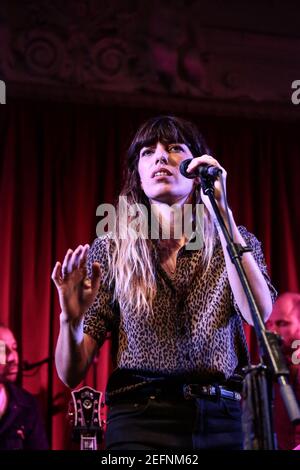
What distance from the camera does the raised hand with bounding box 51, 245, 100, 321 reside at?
1490mm

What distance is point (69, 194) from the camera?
402 centimetres

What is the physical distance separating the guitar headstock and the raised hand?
1903 millimetres

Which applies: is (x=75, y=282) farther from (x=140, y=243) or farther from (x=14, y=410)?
(x=14, y=410)

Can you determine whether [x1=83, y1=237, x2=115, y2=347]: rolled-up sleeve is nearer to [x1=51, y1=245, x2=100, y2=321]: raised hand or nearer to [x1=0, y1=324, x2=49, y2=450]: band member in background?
[x1=51, y1=245, x2=100, y2=321]: raised hand

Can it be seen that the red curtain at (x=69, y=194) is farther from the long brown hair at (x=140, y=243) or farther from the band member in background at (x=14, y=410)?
the long brown hair at (x=140, y=243)

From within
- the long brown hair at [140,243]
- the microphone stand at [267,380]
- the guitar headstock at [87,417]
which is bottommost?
the guitar headstock at [87,417]

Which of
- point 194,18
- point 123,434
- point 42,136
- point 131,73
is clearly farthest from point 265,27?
point 123,434

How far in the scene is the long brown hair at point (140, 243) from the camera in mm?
1853

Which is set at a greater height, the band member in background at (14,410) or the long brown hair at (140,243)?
the long brown hair at (140,243)

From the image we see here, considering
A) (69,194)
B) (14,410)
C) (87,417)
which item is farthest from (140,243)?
(69,194)

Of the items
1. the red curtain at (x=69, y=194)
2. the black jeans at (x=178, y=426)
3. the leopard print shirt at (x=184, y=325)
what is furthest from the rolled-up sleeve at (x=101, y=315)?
the red curtain at (x=69, y=194)

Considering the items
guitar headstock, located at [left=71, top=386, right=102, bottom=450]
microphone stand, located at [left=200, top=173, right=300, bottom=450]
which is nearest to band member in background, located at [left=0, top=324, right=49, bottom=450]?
guitar headstock, located at [left=71, top=386, right=102, bottom=450]
